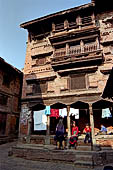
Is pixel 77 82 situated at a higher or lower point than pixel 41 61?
lower

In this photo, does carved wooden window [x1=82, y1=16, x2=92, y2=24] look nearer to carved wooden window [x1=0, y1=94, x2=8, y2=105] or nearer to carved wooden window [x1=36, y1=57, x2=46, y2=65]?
carved wooden window [x1=36, y1=57, x2=46, y2=65]

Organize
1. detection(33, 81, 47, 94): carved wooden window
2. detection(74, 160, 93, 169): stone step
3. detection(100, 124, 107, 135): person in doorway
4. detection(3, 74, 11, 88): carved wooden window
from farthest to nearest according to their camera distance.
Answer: detection(3, 74, 11, 88): carved wooden window
detection(33, 81, 47, 94): carved wooden window
detection(100, 124, 107, 135): person in doorway
detection(74, 160, 93, 169): stone step

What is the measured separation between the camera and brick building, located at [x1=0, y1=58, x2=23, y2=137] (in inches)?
614

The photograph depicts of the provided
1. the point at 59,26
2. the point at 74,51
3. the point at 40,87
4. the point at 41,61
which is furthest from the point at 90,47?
the point at 40,87

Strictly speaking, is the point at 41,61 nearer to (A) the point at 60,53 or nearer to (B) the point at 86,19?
(A) the point at 60,53

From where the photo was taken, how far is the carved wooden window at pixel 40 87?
13314 mm

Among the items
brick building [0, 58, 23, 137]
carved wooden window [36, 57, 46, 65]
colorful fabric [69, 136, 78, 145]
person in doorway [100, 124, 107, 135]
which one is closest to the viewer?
colorful fabric [69, 136, 78, 145]

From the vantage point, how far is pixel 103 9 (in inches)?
571

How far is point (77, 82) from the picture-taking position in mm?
12266

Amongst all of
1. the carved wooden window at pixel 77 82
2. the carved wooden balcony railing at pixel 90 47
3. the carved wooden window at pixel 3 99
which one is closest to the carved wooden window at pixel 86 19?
the carved wooden balcony railing at pixel 90 47

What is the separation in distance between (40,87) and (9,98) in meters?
6.03

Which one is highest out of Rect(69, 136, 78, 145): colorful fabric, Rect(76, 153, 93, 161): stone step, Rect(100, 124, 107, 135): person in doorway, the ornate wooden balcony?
the ornate wooden balcony

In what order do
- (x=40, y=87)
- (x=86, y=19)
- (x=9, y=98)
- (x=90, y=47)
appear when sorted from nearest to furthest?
(x=90, y=47), (x=40, y=87), (x=86, y=19), (x=9, y=98)

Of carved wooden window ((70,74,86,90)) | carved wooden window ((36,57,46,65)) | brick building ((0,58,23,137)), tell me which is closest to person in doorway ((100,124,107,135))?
carved wooden window ((70,74,86,90))
